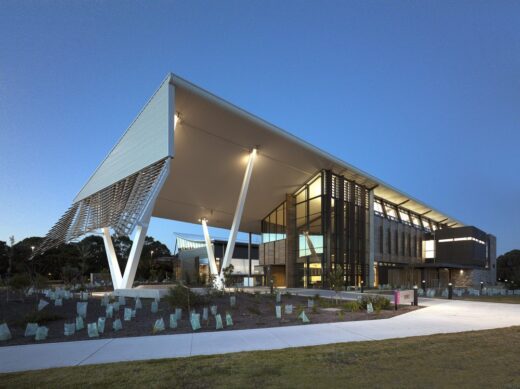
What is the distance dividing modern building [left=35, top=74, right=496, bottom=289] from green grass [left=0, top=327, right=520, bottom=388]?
15150 millimetres

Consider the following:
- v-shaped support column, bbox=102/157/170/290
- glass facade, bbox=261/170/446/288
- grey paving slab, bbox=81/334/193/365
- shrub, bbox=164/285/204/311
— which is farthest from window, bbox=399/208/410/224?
grey paving slab, bbox=81/334/193/365

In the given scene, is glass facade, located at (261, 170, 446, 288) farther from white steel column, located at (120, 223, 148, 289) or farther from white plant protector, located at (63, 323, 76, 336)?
white plant protector, located at (63, 323, 76, 336)

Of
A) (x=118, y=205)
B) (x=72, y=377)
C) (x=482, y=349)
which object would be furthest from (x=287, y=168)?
(x=72, y=377)

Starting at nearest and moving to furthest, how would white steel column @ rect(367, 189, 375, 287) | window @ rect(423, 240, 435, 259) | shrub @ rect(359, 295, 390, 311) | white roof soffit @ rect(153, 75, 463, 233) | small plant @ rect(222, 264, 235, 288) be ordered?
shrub @ rect(359, 295, 390, 311) → white roof soffit @ rect(153, 75, 463, 233) → small plant @ rect(222, 264, 235, 288) → white steel column @ rect(367, 189, 375, 287) → window @ rect(423, 240, 435, 259)

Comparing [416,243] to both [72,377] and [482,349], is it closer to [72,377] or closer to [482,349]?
[482,349]

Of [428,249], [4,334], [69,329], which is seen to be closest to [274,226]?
[428,249]

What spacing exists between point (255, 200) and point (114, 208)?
18.0m

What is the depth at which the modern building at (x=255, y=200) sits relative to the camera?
2542cm

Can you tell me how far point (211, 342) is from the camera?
10234 millimetres

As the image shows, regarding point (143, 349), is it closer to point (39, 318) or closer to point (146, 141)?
point (39, 318)

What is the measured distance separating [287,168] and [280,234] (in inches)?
409

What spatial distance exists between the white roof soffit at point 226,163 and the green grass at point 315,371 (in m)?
19.0

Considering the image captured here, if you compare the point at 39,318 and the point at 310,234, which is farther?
the point at 310,234

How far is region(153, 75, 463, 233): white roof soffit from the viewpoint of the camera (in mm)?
28094
